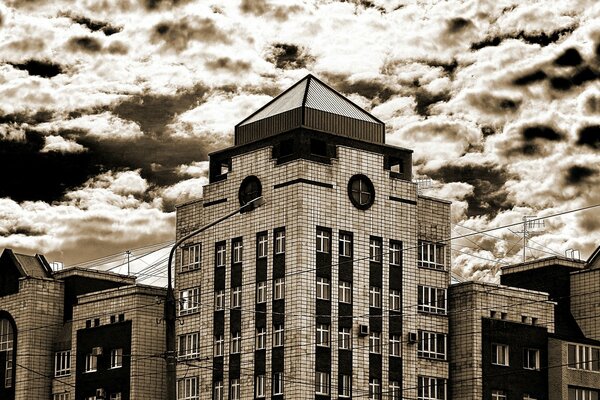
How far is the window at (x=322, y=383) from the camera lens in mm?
83062

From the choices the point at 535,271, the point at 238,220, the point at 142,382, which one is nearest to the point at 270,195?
the point at 238,220

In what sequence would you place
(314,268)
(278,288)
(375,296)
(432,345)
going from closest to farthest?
(314,268), (278,288), (375,296), (432,345)

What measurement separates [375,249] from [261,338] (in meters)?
9.59

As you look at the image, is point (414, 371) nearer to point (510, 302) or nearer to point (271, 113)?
point (510, 302)

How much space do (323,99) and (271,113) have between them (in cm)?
362

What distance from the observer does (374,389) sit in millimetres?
85875

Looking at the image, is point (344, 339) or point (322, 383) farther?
point (344, 339)

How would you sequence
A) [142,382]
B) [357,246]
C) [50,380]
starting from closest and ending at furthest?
1. [357,246]
2. [142,382]
3. [50,380]

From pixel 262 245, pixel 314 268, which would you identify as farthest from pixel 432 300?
pixel 262 245

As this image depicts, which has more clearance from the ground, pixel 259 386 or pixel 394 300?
pixel 394 300

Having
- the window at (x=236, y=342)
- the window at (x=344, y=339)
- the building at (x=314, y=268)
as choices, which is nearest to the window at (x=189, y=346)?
the building at (x=314, y=268)

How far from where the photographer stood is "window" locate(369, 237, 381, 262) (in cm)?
8769

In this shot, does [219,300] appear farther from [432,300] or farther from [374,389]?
[432,300]

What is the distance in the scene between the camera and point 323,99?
9025cm
